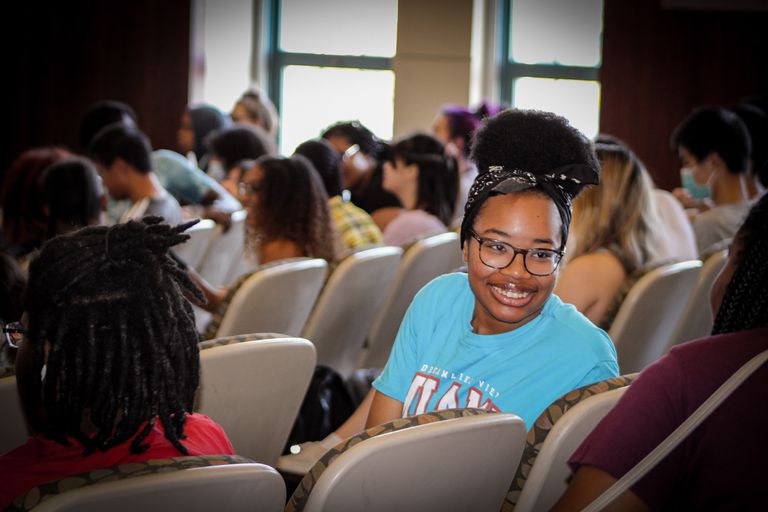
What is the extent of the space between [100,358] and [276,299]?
4.79 ft

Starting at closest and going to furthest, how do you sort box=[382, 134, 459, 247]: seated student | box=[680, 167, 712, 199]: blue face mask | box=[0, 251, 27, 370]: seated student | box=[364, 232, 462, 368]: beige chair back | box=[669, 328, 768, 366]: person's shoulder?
box=[669, 328, 768, 366]: person's shoulder
box=[0, 251, 27, 370]: seated student
box=[364, 232, 462, 368]: beige chair back
box=[382, 134, 459, 247]: seated student
box=[680, 167, 712, 199]: blue face mask

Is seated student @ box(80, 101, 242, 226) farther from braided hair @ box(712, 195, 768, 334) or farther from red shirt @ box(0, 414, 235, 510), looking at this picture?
braided hair @ box(712, 195, 768, 334)

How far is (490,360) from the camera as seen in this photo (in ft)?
6.05

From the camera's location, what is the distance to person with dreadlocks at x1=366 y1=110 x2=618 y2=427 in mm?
1784

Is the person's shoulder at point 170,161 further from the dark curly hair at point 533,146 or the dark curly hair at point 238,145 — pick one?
the dark curly hair at point 533,146

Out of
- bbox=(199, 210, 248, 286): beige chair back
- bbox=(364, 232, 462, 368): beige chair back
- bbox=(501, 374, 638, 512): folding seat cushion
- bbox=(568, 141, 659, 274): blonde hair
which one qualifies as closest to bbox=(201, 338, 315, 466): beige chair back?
bbox=(501, 374, 638, 512): folding seat cushion

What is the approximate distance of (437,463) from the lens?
1321 mm

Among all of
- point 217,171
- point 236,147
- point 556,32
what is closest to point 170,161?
point 236,147

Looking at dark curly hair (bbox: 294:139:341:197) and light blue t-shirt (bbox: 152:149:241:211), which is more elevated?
dark curly hair (bbox: 294:139:341:197)

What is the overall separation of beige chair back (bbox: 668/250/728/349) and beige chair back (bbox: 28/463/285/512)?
211cm

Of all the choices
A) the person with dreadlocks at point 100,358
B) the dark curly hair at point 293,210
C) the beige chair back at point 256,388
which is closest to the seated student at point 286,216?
the dark curly hair at point 293,210

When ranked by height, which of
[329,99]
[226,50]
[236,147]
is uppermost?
[226,50]

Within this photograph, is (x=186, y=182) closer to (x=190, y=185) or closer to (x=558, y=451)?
(x=190, y=185)

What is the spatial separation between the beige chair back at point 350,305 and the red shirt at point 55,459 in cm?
163
